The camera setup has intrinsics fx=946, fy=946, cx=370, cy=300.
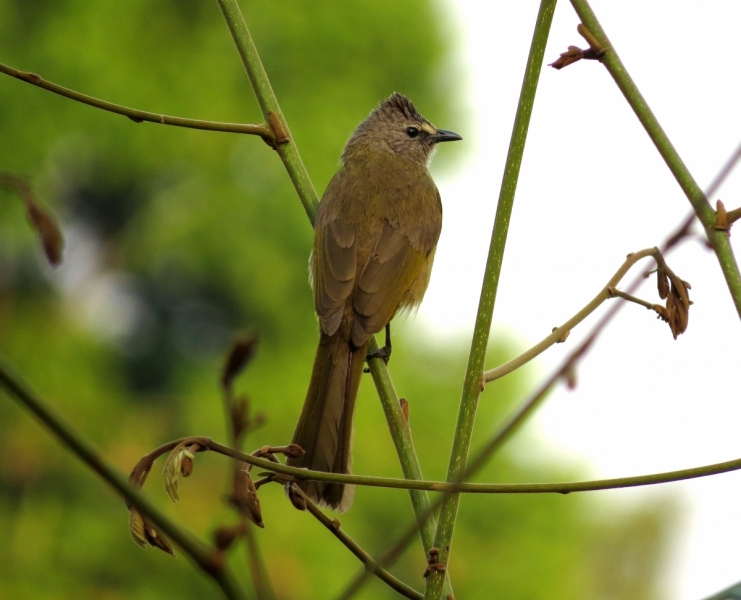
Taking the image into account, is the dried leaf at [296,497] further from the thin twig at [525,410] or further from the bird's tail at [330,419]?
the bird's tail at [330,419]

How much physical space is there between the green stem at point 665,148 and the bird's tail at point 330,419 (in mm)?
1043

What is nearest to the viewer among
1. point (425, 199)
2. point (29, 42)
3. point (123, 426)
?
point (425, 199)

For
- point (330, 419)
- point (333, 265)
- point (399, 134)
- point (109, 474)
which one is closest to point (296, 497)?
point (109, 474)

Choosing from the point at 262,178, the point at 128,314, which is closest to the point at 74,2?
the point at 262,178

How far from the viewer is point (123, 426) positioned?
12.9 metres

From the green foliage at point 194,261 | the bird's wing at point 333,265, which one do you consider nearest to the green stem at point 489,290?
the bird's wing at point 333,265

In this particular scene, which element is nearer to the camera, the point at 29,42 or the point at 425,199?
the point at 425,199

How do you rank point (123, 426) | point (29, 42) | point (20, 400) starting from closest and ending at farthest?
point (20, 400), point (123, 426), point (29, 42)

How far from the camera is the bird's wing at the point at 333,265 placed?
304 cm

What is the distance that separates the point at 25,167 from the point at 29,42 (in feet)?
6.18

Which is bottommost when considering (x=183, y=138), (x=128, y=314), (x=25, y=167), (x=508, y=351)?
(x=508, y=351)

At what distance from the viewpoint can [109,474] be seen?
2.28 feet

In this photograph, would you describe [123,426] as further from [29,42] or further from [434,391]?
[29,42]

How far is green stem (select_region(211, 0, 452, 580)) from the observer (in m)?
1.40
